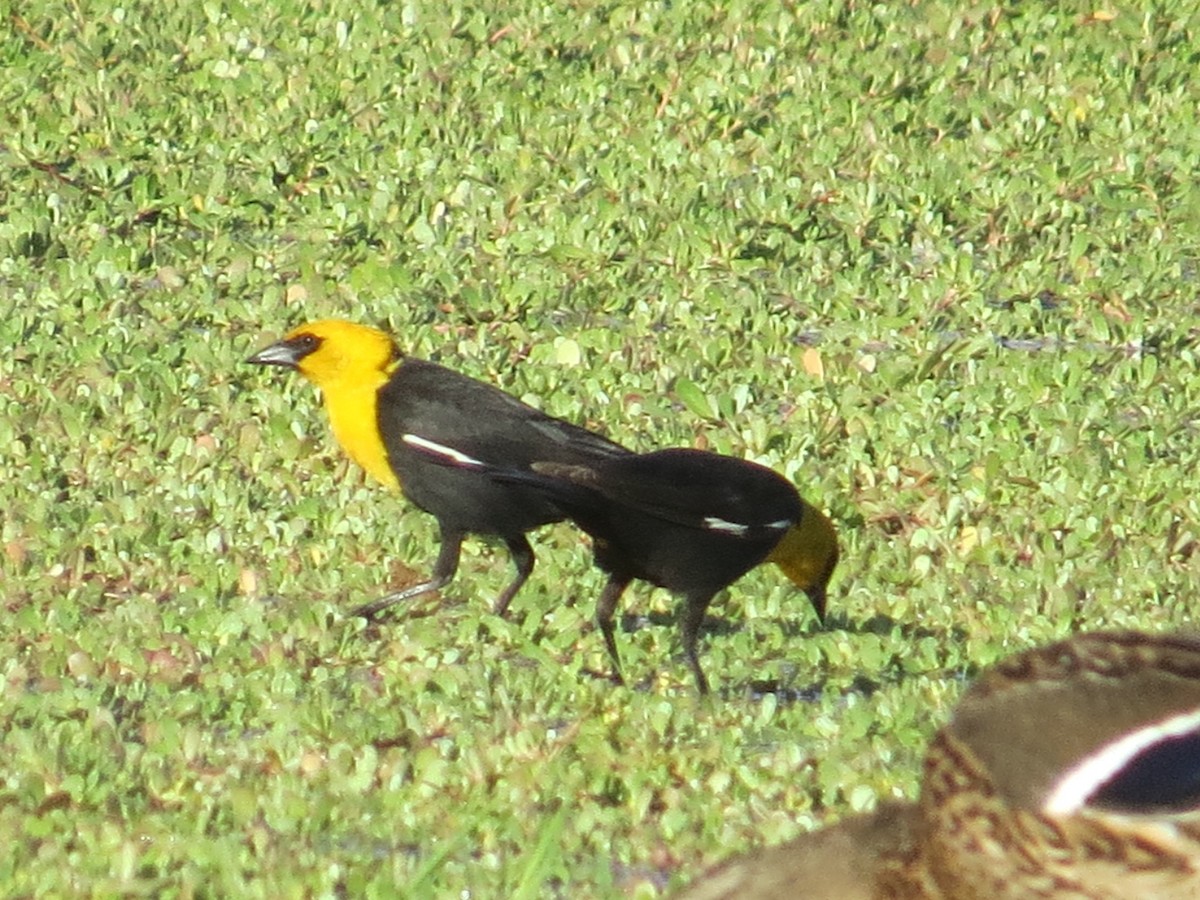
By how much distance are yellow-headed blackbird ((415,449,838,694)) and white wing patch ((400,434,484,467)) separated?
8.7 inches

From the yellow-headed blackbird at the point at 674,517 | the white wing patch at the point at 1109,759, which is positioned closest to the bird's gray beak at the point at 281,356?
the yellow-headed blackbird at the point at 674,517

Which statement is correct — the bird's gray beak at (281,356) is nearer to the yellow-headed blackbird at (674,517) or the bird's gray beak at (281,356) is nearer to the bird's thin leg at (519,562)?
the bird's thin leg at (519,562)

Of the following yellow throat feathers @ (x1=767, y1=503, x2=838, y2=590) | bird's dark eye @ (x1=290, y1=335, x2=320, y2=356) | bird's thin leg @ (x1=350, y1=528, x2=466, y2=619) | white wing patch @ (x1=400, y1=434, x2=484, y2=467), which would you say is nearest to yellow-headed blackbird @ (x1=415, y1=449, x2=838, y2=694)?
yellow throat feathers @ (x1=767, y1=503, x2=838, y2=590)

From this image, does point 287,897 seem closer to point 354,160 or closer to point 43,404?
point 43,404

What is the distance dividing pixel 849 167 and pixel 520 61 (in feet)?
5.55

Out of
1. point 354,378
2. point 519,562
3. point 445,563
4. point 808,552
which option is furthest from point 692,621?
point 354,378

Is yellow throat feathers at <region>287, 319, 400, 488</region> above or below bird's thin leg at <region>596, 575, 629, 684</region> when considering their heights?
below

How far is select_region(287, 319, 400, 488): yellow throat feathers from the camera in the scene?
22.6ft

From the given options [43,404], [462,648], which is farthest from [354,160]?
[462,648]

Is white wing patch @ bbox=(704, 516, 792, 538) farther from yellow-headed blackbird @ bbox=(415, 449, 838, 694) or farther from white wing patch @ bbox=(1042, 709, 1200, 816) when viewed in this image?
white wing patch @ bbox=(1042, 709, 1200, 816)

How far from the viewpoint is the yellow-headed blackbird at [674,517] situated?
6.07 meters

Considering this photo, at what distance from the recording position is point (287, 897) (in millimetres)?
4250

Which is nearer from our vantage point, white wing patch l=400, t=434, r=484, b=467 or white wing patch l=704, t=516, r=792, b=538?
white wing patch l=704, t=516, r=792, b=538

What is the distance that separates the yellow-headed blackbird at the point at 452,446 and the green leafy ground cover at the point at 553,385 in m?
0.18
